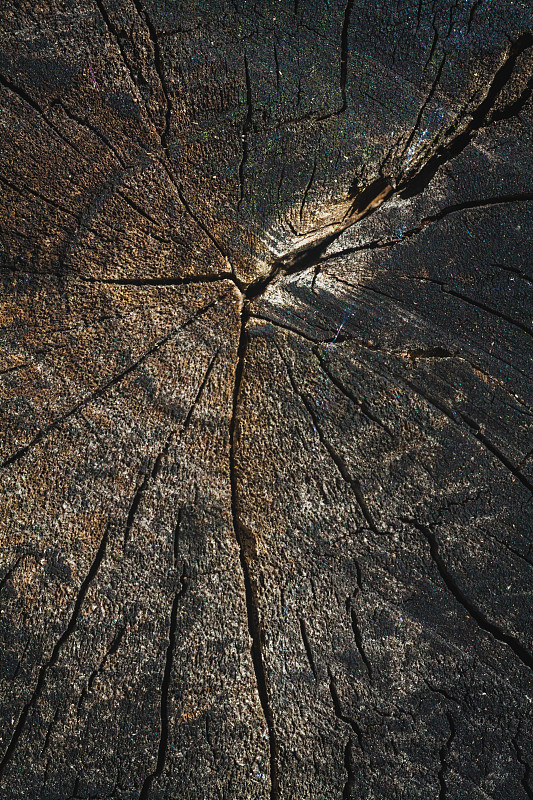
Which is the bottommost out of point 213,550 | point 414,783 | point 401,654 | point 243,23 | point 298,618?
point 414,783

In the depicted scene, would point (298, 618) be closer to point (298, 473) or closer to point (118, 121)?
point (298, 473)

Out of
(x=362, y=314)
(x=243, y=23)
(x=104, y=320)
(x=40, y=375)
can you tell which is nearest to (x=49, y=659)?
(x=40, y=375)

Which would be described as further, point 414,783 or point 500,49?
point 500,49

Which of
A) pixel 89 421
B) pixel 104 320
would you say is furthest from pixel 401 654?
pixel 104 320

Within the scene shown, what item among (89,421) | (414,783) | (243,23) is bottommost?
(414,783)

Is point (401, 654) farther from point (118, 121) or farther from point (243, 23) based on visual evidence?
point (243, 23)

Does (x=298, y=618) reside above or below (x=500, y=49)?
below
